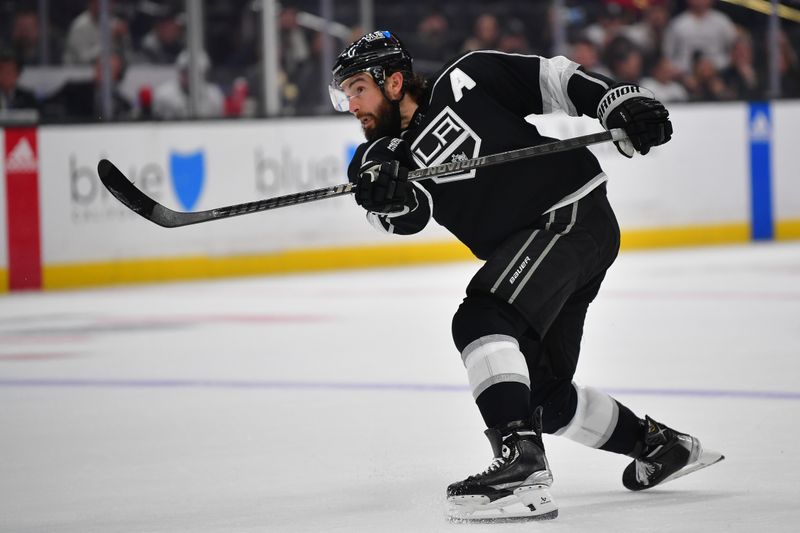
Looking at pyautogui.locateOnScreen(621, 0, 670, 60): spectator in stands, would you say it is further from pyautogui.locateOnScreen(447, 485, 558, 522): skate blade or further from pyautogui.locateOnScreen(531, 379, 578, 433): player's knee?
pyautogui.locateOnScreen(447, 485, 558, 522): skate blade

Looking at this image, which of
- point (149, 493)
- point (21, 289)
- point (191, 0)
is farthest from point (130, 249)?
point (149, 493)

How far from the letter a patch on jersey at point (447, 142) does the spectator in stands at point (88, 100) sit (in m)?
5.58

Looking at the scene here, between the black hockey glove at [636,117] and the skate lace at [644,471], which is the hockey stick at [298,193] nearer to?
the black hockey glove at [636,117]

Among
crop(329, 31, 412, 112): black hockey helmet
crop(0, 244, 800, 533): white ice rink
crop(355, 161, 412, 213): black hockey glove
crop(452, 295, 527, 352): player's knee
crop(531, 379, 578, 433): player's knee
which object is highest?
crop(329, 31, 412, 112): black hockey helmet

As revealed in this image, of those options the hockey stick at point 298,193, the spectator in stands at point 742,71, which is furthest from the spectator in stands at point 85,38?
the hockey stick at point 298,193

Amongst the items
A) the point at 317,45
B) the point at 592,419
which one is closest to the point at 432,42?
the point at 317,45

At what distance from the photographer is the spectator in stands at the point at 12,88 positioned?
319 inches

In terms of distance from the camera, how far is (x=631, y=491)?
296cm

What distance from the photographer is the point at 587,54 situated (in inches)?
396

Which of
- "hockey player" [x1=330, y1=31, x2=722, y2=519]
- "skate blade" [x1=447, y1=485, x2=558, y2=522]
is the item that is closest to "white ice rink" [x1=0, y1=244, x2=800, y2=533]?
"skate blade" [x1=447, y1=485, x2=558, y2=522]

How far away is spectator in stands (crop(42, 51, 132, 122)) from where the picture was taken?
820cm

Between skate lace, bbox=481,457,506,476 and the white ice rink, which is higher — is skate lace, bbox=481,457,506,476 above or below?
above

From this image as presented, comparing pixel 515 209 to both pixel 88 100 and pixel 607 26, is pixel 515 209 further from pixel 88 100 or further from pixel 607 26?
pixel 607 26

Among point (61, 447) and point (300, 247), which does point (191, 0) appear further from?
point (61, 447)
